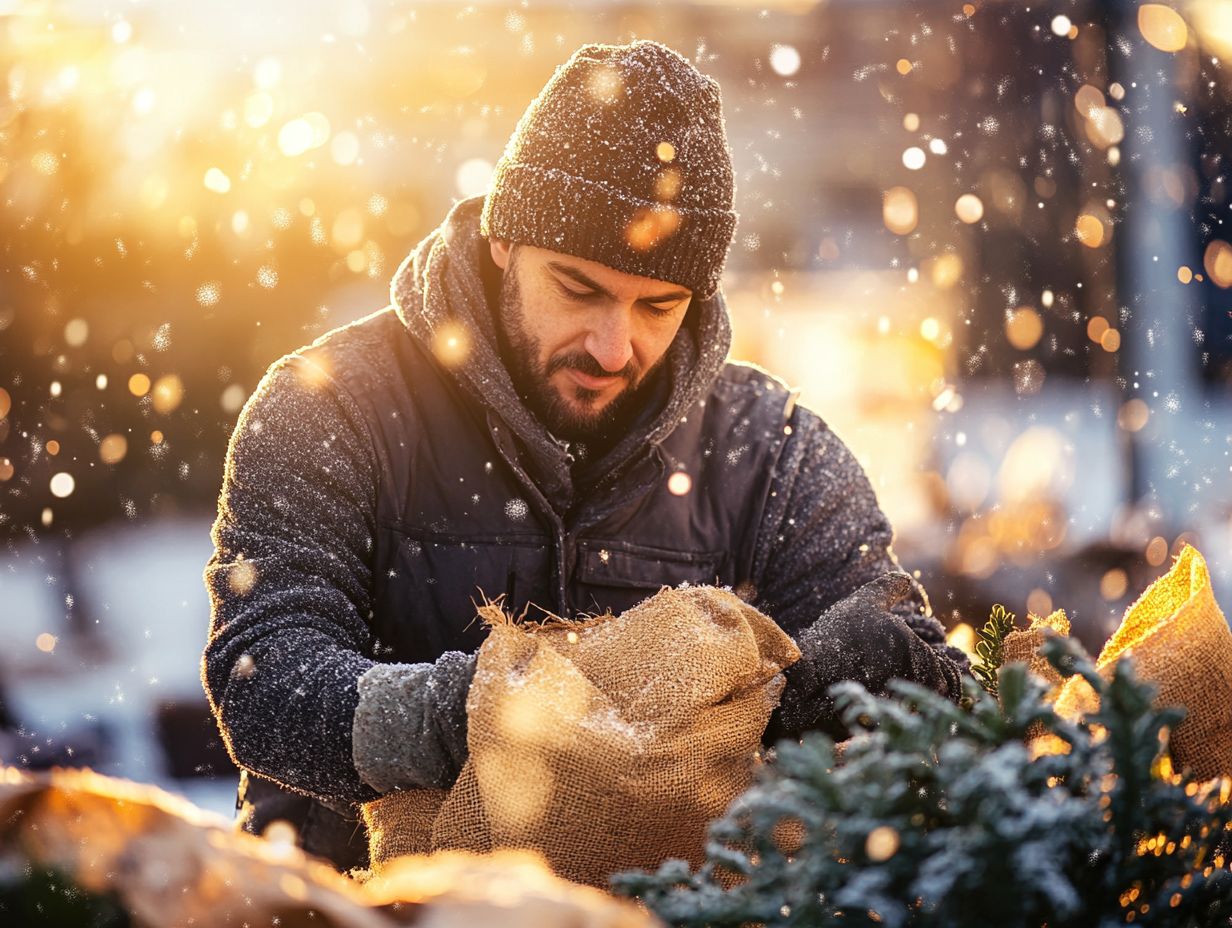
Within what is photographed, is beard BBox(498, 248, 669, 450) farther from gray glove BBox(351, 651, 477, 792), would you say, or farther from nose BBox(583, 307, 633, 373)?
gray glove BBox(351, 651, 477, 792)

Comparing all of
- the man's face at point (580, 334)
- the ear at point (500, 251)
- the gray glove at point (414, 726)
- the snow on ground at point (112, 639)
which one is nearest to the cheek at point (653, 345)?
the man's face at point (580, 334)

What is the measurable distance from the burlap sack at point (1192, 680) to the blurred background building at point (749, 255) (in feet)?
12.5

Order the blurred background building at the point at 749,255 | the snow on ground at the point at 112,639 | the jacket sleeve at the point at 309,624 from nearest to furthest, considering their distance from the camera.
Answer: the jacket sleeve at the point at 309,624 → the snow on ground at the point at 112,639 → the blurred background building at the point at 749,255

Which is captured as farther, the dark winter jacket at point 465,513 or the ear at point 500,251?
the ear at point 500,251

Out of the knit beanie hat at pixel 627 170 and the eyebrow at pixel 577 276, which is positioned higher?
the knit beanie hat at pixel 627 170

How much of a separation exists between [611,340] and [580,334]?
6cm

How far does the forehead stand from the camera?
6.26 feet

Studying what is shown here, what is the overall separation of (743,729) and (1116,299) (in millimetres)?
5213

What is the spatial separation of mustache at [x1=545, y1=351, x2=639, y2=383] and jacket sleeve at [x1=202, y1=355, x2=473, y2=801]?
339 millimetres

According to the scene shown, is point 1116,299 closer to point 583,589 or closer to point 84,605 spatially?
point 583,589

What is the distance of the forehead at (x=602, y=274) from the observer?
6.26ft

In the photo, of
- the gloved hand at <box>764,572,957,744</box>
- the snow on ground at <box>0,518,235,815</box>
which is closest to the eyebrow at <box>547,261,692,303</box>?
the gloved hand at <box>764,572,957,744</box>

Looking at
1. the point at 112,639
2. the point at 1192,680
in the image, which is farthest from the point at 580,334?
the point at 112,639

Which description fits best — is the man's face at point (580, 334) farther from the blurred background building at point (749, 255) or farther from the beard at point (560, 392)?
the blurred background building at point (749, 255)
